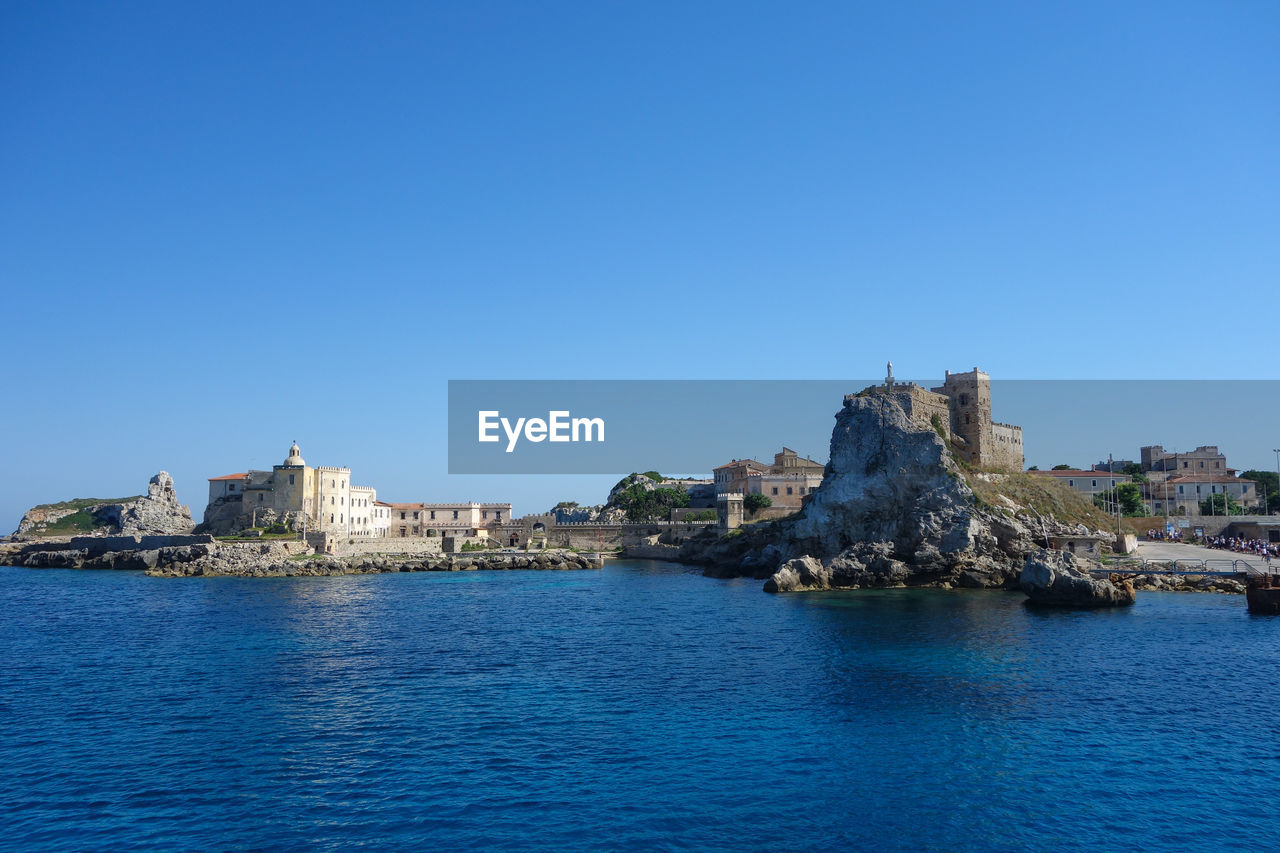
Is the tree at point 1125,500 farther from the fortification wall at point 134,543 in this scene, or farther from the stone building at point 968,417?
the fortification wall at point 134,543

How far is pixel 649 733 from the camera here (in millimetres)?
20234

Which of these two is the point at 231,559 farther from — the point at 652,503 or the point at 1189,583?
the point at 1189,583

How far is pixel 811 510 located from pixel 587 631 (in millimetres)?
28300

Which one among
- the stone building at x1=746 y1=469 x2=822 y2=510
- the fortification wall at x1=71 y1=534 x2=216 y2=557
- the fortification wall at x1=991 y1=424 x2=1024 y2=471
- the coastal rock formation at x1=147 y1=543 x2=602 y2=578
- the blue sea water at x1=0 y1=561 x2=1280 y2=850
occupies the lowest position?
the blue sea water at x1=0 y1=561 x2=1280 y2=850

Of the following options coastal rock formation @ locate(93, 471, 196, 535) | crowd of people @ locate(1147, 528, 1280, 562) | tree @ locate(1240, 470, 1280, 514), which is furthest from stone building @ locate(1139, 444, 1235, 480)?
coastal rock formation @ locate(93, 471, 196, 535)

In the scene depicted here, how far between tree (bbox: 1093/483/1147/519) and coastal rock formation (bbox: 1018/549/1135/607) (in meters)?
45.2

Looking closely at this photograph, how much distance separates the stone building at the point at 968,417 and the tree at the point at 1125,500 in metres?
18.9

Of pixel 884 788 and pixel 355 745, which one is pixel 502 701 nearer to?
pixel 355 745

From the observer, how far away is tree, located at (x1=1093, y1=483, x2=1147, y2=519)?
3233 inches

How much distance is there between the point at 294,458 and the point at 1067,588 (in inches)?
2755

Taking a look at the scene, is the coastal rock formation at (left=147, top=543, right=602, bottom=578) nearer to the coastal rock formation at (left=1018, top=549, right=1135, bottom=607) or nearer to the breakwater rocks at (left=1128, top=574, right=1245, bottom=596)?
the coastal rock formation at (left=1018, top=549, right=1135, bottom=607)

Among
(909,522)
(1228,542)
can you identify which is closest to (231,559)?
(909,522)

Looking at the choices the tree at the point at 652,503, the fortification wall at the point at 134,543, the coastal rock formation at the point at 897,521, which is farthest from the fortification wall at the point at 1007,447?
the fortification wall at the point at 134,543

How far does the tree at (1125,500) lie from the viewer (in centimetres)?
8212
